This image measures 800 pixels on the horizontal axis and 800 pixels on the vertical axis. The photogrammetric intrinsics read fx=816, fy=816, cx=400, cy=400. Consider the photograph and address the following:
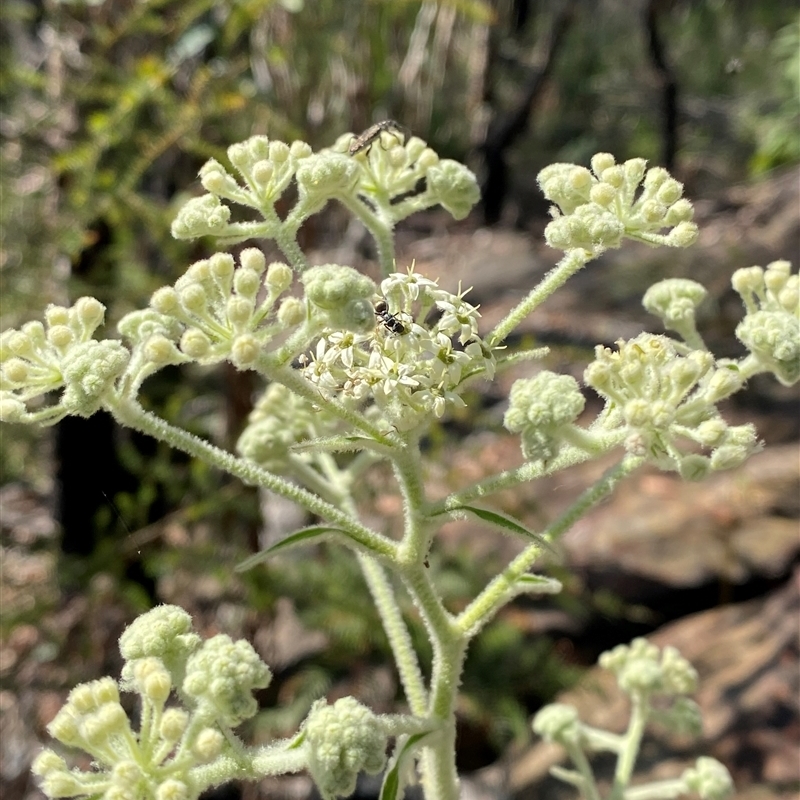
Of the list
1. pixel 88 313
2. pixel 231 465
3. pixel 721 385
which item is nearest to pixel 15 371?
pixel 88 313

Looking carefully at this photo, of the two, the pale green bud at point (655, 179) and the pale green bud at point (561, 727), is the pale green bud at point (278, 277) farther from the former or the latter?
the pale green bud at point (561, 727)

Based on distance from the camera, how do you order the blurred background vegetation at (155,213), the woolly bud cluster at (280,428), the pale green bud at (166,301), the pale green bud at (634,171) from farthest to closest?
1. the blurred background vegetation at (155,213)
2. the woolly bud cluster at (280,428)
3. the pale green bud at (634,171)
4. the pale green bud at (166,301)

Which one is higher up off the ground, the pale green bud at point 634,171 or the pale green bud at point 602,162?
the pale green bud at point 602,162

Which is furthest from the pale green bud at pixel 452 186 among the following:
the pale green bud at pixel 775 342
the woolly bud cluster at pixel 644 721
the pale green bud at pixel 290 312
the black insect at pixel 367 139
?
the woolly bud cluster at pixel 644 721

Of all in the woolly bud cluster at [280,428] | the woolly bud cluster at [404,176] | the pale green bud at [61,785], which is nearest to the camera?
the pale green bud at [61,785]

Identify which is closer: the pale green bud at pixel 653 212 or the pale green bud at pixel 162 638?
the pale green bud at pixel 162 638

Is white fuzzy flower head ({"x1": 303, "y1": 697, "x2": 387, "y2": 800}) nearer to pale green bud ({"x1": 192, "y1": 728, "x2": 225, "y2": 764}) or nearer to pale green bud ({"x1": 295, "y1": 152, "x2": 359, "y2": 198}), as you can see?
pale green bud ({"x1": 192, "y1": 728, "x2": 225, "y2": 764})

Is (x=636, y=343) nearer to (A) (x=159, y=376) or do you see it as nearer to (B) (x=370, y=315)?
(B) (x=370, y=315)
